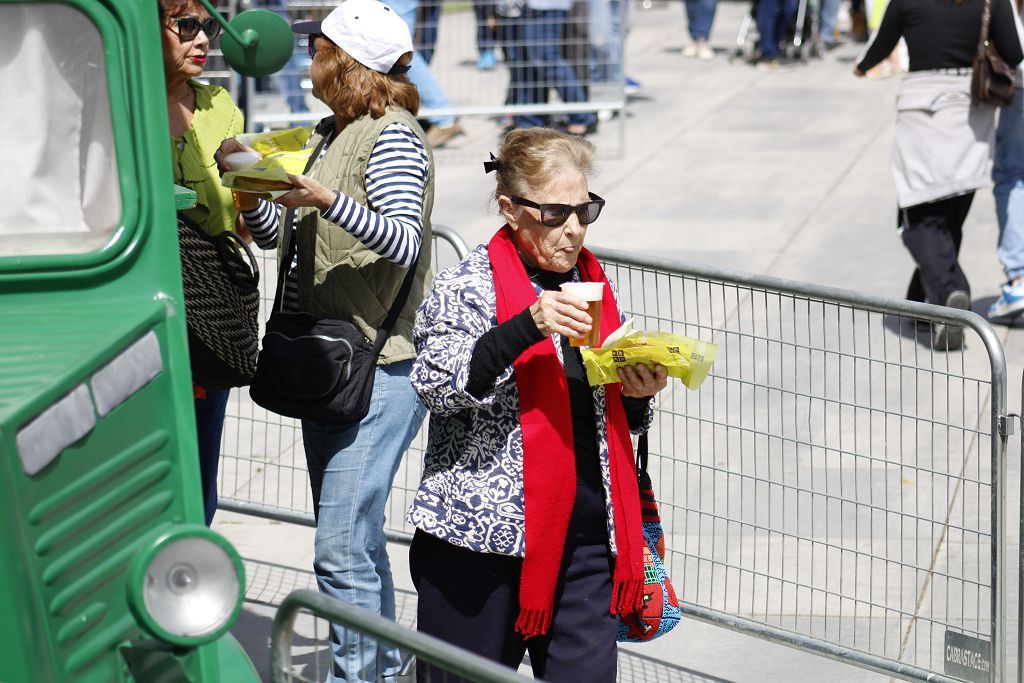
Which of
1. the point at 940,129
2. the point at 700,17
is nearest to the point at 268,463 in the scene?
the point at 940,129

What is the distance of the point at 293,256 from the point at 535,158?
0.93 m

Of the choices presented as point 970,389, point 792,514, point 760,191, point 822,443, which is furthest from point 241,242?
point 760,191

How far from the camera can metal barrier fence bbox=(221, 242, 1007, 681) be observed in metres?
4.11

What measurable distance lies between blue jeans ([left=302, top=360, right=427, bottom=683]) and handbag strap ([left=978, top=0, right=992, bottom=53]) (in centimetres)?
442

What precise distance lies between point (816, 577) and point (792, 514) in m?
0.82

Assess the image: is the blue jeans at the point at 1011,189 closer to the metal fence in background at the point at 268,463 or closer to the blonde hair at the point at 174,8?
the metal fence in background at the point at 268,463

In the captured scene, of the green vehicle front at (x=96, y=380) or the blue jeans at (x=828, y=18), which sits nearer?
the green vehicle front at (x=96, y=380)

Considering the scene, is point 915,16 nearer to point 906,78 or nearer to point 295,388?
point 906,78

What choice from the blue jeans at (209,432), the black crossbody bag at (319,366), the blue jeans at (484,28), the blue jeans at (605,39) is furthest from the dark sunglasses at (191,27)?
the blue jeans at (484,28)

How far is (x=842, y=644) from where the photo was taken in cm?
461

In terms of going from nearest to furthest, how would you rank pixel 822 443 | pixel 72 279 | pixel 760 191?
pixel 72 279 → pixel 822 443 → pixel 760 191

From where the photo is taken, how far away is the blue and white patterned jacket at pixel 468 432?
3.37 m

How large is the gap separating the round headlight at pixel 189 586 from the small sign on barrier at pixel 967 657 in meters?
2.40

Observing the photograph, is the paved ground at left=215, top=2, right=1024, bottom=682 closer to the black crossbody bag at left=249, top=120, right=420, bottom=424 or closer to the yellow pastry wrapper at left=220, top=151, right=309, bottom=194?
the black crossbody bag at left=249, top=120, right=420, bottom=424
